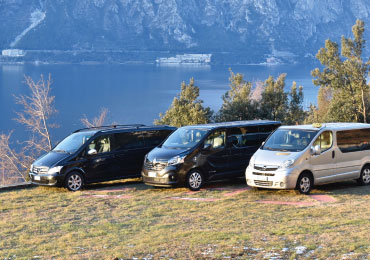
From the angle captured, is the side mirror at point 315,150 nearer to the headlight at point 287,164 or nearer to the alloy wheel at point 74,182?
the headlight at point 287,164

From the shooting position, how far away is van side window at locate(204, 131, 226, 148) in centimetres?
1430

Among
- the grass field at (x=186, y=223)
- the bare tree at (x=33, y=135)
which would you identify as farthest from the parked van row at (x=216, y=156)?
the bare tree at (x=33, y=135)

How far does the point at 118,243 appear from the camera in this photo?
27.3 ft

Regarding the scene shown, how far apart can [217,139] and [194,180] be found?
1292 millimetres

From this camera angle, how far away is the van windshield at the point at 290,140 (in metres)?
13.0

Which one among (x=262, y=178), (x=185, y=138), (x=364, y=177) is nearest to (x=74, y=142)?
(x=185, y=138)

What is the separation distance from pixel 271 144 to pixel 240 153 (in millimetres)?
1444

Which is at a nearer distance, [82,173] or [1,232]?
[1,232]

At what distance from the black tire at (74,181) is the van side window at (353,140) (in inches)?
261

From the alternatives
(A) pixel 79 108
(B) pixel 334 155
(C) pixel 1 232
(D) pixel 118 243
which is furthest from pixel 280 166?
(A) pixel 79 108

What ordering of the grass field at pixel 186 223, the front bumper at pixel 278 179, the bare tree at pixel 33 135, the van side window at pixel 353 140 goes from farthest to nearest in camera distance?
1. the bare tree at pixel 33 135
2. the van side window at pixel 353 140
3. the front bumper at pixel 278 179
4. the grass field at pixel 186 223

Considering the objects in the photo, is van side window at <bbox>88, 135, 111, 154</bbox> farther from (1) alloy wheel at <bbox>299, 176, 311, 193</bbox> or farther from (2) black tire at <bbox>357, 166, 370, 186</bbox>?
(2) black tire at <bbox>357, 166, 370, 186</bbox>

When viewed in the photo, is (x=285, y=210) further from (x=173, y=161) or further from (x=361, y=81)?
(x=361, y=81)

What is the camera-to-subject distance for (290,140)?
13328 millimetres
